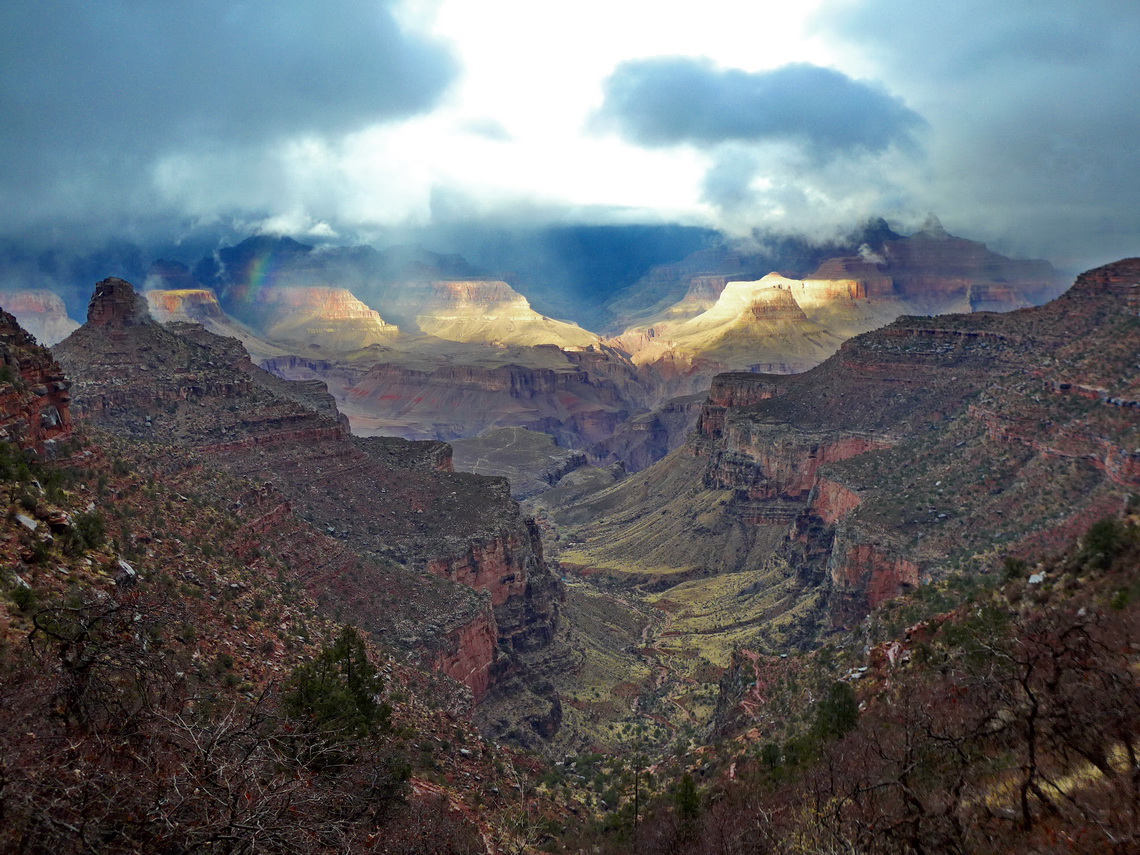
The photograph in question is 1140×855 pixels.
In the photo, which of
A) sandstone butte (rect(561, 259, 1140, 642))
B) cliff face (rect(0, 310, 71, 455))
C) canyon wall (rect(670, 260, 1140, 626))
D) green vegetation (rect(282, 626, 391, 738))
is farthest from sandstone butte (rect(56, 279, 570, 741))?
canyon wall (rect(670, 260, 1140, 626))

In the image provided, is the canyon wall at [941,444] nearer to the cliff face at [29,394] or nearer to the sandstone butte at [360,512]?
the sandstone butte at [360,512]

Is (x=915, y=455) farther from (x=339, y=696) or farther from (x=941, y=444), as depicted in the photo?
(x=339, y=696)

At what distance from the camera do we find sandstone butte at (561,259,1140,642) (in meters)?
45.3

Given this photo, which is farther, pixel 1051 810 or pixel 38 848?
pixel 1051 810

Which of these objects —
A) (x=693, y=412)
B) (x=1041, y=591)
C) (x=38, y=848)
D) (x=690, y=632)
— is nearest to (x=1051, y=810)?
(x=38, y=848)

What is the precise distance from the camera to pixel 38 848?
8.04 metres

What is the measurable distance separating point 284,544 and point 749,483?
61.3m

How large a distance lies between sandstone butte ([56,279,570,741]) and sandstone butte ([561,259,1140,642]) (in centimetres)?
2395

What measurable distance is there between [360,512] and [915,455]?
46347mm

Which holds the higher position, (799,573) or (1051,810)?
(1051,810)

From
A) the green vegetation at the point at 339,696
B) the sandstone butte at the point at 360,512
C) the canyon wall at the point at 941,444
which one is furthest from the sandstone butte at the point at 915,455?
the green vegetation at the point at 339,696

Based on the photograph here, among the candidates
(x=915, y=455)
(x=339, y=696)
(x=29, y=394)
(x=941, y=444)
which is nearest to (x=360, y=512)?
(x=29, y=394)

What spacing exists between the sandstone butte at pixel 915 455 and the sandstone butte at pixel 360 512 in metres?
23.9

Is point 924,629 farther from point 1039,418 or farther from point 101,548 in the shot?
point 1039,418
